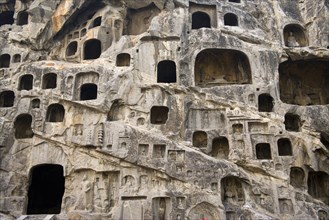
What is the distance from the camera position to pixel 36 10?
20828 millimetres

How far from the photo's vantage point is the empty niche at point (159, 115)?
18.5 metres

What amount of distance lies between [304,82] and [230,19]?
18.2ft

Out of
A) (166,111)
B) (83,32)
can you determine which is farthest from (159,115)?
(83,32)

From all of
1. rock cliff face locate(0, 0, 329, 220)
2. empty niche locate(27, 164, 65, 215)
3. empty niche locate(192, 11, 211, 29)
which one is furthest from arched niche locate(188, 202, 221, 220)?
empty niche locate(192, 11, 211, 29)

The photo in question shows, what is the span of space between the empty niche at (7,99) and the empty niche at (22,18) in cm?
489

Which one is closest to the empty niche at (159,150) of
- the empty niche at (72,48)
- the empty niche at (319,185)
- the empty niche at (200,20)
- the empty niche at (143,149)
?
the empty niche at (143,149)

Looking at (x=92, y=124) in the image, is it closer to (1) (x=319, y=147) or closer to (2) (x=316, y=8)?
(1) (x=319, y=147)

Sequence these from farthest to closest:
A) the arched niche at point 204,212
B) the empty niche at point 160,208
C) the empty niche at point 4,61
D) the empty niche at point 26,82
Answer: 1. the empty niche at point 4,61
2. the empty niche at point 26,82
3. the empty niche at point 160,208
4. the arched niche at point 204,212

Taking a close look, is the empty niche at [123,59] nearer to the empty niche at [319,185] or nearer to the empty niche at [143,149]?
the empty niche at [143,149]

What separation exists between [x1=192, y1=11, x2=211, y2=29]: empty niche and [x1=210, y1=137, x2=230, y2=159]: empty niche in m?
7.68

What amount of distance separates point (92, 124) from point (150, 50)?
498 centimetres

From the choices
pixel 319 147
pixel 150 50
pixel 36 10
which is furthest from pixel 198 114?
pixel 36 10

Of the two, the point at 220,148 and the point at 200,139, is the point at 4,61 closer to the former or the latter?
the point at 200,139

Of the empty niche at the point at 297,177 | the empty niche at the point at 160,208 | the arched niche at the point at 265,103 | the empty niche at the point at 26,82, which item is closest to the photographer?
the empty niche at the point at 160,208
